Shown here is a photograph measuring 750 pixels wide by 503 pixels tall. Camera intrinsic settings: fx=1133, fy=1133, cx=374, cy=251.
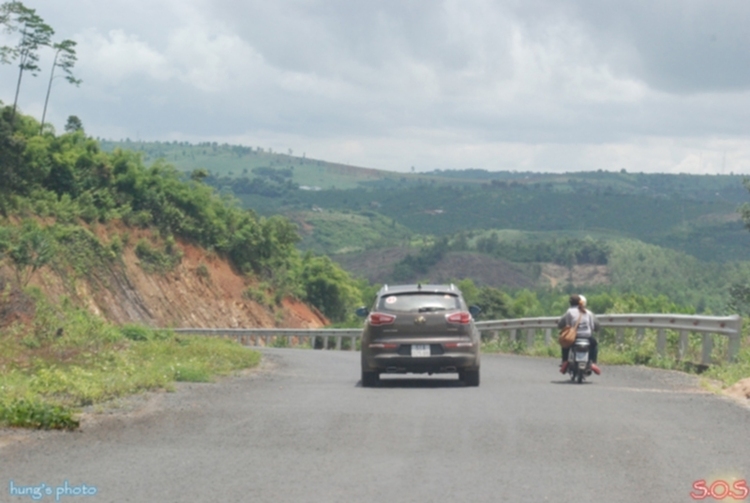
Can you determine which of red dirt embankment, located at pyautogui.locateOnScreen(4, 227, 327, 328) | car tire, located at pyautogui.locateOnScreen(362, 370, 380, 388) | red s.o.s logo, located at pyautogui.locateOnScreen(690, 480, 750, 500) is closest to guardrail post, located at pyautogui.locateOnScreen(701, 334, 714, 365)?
car tire, located at pyautogui.locateOnScreen(362, 370, 380, 388)

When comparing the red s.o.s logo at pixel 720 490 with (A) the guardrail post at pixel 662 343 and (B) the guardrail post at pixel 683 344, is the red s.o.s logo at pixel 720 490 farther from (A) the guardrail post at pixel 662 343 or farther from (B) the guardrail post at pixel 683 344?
(A) the guardrail post at pixel 662 343

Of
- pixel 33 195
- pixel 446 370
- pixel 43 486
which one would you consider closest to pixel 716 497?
pixel 43 486

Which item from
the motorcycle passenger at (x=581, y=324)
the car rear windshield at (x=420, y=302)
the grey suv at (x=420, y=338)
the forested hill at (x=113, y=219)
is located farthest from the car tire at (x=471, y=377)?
the forested hill at (x=113, y=219)

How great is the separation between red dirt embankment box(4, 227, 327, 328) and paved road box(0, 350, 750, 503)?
31404mm

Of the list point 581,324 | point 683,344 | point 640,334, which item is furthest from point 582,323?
point 640,334

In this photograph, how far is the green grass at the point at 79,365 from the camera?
40.1ft

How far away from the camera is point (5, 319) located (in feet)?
92.4

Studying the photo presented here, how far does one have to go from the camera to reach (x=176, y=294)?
62406 millimetres

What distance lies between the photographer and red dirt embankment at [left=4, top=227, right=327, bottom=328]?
50656 mm

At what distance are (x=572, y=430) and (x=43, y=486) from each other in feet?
18.9

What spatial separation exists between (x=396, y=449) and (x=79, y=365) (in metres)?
9.71

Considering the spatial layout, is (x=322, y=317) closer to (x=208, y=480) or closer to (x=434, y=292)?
(x=434, y=292)

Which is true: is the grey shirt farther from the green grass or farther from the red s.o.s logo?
the red s.o.s logo

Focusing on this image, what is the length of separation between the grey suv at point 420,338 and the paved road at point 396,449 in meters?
1.82
